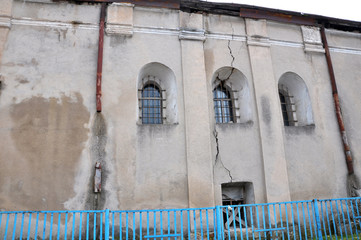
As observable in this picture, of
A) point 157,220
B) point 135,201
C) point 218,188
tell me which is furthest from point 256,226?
point 135,201

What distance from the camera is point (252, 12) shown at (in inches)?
359

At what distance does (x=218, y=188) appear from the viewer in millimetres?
7363

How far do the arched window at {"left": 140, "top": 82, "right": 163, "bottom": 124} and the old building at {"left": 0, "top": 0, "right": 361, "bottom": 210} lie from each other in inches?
1.4

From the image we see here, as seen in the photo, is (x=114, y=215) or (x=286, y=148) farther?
(x=286, y=148)

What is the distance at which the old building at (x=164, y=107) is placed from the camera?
680 cm

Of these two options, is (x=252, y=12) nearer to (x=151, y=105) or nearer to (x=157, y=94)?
(x=157, y=94)

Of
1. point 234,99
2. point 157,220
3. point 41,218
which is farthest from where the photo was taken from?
point 234,99

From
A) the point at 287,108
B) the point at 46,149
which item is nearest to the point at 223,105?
the point at 287,108

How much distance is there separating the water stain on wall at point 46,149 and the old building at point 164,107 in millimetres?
25

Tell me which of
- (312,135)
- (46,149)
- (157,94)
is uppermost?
(157,94)

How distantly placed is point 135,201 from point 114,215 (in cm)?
59

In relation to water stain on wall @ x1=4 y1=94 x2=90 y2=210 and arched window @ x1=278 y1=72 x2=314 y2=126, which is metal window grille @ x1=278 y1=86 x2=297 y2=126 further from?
water stain on wall @ x1=4 y1=94 x2=90 y2=210

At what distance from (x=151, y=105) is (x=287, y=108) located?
4.64 meters

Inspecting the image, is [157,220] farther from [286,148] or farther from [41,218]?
[286,148]
